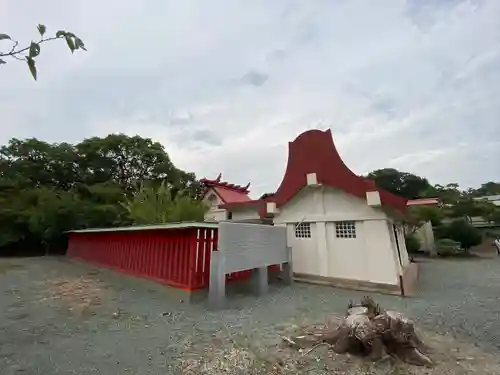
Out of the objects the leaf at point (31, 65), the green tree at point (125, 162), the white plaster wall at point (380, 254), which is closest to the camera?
the leaf at point (31, 65)

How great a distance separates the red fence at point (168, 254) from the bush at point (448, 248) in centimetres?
1305

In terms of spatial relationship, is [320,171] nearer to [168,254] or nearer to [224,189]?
[168,254]

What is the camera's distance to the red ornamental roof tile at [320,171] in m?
8.57

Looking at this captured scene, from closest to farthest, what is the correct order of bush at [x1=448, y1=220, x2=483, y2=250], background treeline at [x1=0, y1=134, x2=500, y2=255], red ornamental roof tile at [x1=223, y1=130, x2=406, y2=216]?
1. red ornamental roof tile at [x1=223, y1=130, x2=406, y2=216]
2. background treeline at [x1=0, y1=134, x2=500, y2=255]
3. bush at [x1=448, y1=220, x2=483, y2=250]

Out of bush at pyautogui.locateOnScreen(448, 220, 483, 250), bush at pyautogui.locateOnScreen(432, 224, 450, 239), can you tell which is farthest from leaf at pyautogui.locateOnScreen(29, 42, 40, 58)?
bush at pyautogui.locateOnScreen(432, 224, 450, 239)

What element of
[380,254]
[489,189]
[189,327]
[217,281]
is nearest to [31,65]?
[189,327]

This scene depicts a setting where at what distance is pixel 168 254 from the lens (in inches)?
292

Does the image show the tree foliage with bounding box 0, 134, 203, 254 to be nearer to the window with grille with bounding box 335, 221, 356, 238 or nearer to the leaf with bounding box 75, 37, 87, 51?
the window with grille with bounding box 335, 221, 356, 238

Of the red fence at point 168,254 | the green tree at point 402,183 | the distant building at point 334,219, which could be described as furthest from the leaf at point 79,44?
the green tree at point 402,183

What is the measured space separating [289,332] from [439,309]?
347 cm

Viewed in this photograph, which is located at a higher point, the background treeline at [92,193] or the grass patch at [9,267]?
the background treeline at [92,193]

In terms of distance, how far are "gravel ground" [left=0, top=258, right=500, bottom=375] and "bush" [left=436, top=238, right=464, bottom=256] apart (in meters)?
9.25

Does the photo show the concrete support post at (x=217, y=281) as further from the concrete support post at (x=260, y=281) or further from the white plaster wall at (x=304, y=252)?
the white plaster wall at (x=304, y=252)

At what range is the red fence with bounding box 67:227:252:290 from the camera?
6.89 meters
